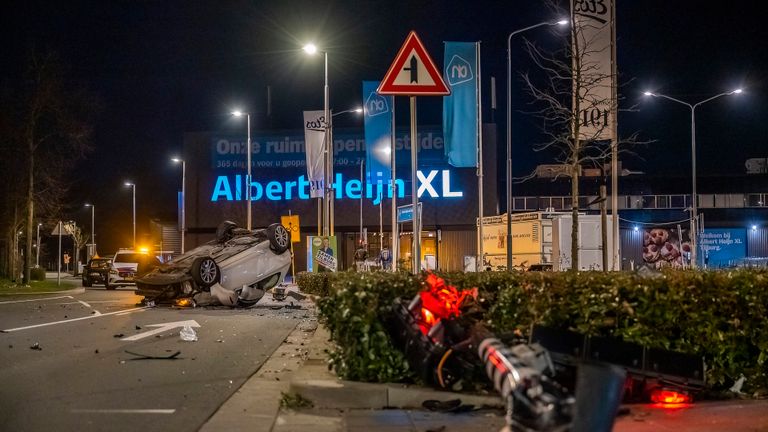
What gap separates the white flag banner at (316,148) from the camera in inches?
1251

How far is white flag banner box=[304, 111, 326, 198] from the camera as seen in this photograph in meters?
31.8

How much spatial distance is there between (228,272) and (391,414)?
1450 centimetres

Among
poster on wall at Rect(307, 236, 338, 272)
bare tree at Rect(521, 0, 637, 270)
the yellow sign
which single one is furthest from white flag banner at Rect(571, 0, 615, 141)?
the yellow sign

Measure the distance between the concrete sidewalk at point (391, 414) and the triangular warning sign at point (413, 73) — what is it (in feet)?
11.8

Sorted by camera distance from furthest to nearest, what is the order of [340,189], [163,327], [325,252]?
1. [340,189]
2. [325,252]
3. [163,327]

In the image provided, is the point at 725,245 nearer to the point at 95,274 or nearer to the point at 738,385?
the point at 95,274

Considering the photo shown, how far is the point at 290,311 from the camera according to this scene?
21797mm

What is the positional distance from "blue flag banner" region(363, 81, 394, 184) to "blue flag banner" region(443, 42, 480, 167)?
3464mm

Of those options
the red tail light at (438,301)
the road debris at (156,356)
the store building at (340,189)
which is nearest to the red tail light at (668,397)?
the red tail light at (438,301)

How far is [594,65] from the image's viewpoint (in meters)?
15.2

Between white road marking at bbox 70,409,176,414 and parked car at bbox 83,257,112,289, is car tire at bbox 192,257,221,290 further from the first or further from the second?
parked car at bbox 83,257,112,289

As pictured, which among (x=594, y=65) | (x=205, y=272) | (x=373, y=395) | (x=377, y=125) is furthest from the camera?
(x=377, y=125)

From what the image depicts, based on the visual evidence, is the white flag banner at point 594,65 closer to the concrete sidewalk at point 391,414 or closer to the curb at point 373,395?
the concrete sidewalk at point 391,414

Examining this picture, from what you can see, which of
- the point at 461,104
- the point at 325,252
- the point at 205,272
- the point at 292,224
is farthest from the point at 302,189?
the point at 205,272
